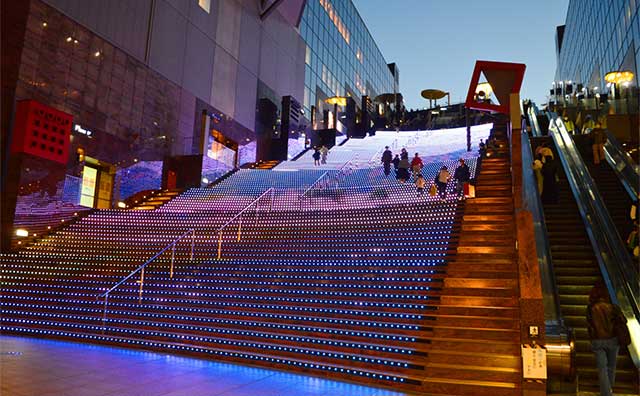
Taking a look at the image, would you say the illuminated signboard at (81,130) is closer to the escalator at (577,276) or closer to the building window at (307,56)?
the escalator at (577,276)

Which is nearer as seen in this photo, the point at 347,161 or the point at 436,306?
the point at 436,306

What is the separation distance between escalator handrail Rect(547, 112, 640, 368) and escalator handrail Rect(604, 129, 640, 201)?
90 centimetres

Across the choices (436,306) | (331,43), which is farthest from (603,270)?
(331,43)

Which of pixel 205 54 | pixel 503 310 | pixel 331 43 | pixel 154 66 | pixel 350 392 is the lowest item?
pixel 350 392

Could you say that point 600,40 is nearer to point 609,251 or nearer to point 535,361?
point 609,251

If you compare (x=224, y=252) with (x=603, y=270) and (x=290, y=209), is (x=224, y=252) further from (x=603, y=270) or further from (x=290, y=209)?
(x=603, y=270)

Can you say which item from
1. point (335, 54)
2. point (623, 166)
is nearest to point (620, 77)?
point (623, 166)

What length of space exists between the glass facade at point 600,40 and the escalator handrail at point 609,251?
1207cm

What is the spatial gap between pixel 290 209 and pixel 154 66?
390 inches

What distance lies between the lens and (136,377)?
249 inches

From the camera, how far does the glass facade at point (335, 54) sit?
123 ft

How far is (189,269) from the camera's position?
10.8 meters

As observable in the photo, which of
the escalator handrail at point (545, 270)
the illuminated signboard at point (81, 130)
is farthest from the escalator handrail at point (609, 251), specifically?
the illuminated signboard at point (81, 130)

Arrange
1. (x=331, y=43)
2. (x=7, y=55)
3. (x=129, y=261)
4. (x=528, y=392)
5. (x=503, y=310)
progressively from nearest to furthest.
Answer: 1. (x=528, y=392)
2. (x=503, y=310)
3. (x=129, y=261)
4. (x=7, y=55)
5. (x=331, y=43)
